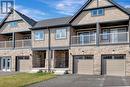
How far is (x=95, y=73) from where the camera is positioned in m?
32.8

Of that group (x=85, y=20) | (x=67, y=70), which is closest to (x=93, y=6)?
(x=85, y=20)

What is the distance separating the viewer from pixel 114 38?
33375 mm

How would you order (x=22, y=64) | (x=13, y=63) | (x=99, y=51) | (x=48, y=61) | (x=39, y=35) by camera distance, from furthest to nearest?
(x=13, y=63)
(x=22, y=64)
(x=39, y=35)
(x=48, y=61)
(x=99, y=51)

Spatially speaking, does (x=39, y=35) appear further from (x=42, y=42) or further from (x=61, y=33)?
(x=61, y=33)

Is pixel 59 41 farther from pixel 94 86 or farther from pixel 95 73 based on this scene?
pixel 94 86

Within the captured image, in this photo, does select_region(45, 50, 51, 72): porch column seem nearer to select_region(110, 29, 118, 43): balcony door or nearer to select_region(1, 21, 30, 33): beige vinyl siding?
select_region(1, 21, 30, 33): beige vinyl siding

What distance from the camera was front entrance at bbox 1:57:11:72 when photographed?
42688 millimetres

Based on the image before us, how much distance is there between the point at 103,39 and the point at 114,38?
2.23m

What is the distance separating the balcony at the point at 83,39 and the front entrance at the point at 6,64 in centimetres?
1216

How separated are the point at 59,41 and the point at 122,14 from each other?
9050 millimetres

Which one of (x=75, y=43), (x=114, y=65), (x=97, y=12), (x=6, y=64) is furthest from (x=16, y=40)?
(x=114, y=65)

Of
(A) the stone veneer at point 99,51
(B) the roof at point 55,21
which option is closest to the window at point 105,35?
(A) the stone veneer at point 99,51

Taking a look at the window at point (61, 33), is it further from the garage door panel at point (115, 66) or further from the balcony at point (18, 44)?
the garage door panel at point (115, 66)

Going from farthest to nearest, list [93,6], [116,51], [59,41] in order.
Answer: [59,41] < [93,6] < [116,51]
